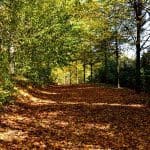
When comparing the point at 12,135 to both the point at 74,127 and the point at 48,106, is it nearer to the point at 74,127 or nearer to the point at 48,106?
the point at 74,127

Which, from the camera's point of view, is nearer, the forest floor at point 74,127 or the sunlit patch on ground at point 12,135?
the forest floor at point 74,127

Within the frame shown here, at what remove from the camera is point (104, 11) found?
25.5m

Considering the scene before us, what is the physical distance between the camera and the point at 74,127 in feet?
40.6

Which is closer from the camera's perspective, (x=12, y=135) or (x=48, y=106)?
(x=12, y=135)

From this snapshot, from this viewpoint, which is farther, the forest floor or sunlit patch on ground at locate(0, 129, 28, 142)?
sunlit patch on ground at locate(0, 129, 28, 142)

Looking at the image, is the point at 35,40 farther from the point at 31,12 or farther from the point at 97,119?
the point at 97,119

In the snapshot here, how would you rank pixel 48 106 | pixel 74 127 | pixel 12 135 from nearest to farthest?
pixel 12 135 < pixel 74 127 < pixel 48 106

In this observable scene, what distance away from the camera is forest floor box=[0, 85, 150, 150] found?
10.3 metres

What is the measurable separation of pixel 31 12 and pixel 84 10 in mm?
14113

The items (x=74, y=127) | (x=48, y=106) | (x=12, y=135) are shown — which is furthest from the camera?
(x=48, y=106)

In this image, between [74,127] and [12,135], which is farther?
[74,127]

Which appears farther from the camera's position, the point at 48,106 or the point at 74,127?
the point at 48,106

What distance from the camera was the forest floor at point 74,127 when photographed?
10336 mm

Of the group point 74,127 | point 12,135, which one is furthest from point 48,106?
point 12,135
